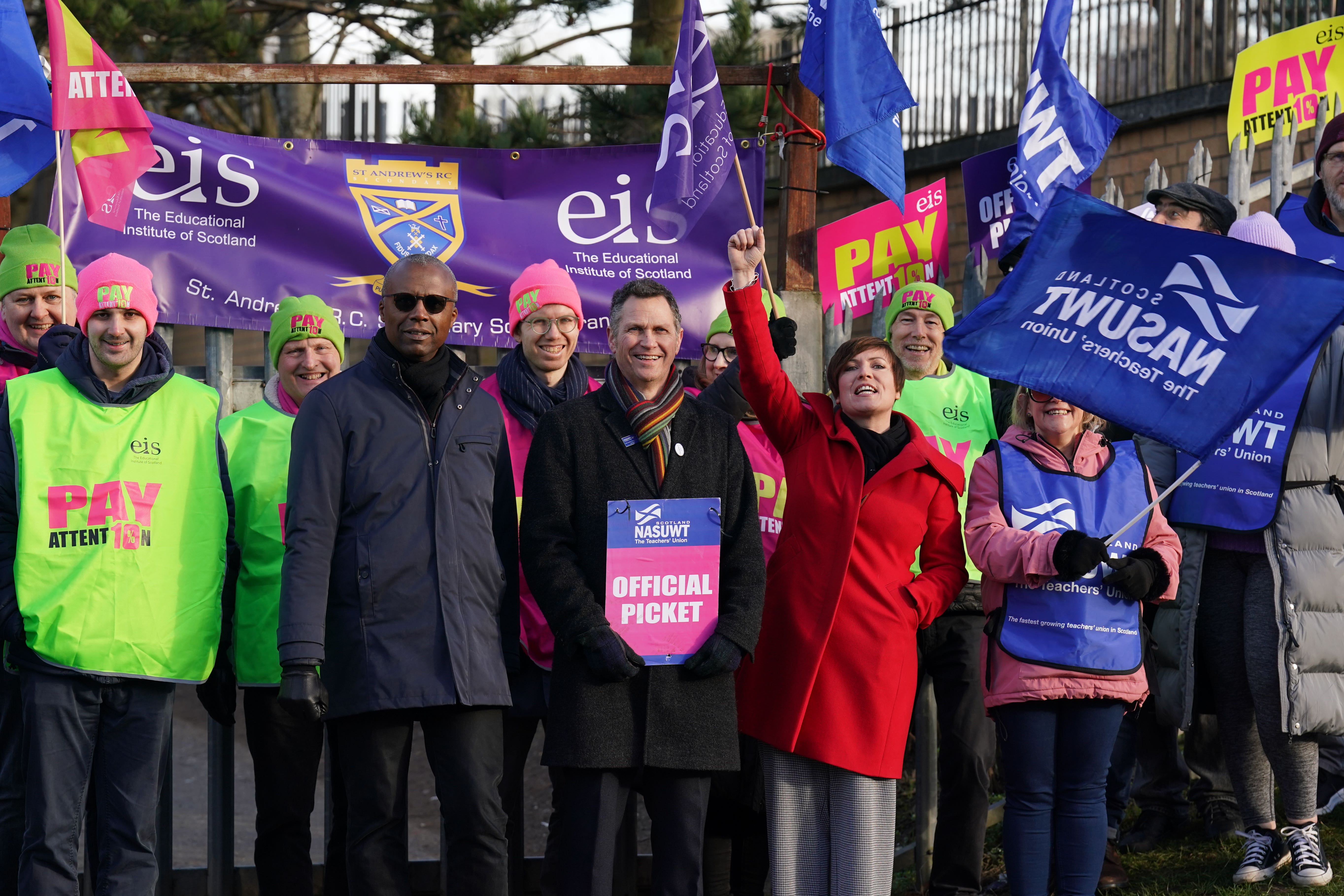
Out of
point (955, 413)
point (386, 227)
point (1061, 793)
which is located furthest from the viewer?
point (386, 227)

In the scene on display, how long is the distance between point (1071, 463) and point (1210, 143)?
7217 mm

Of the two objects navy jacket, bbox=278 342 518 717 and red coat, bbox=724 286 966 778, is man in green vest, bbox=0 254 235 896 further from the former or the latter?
red coat, bbox=724 286 966 778

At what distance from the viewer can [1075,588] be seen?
4.66 meters

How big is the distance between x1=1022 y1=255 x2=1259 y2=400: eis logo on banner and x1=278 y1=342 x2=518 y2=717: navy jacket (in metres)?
1.85

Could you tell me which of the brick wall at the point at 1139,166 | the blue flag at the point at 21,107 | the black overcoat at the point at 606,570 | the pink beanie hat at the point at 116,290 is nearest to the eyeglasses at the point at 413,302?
the black overcoat at the point at 606,570

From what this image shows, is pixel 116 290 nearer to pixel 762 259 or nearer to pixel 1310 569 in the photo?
pixel 762 259

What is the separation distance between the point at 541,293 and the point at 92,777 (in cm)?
212

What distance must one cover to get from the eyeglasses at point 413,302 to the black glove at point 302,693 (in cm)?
105

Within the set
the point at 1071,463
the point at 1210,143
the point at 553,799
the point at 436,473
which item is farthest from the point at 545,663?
the point at 1210,143

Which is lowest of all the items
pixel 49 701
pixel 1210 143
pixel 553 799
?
pixel 553 799

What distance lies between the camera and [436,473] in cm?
434

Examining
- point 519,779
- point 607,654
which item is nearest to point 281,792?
point 519,779

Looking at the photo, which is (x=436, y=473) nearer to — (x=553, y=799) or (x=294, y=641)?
(x=294, y=641)

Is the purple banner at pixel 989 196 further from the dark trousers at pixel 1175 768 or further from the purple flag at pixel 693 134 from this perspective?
the dark trousers at pixel 1175 768
